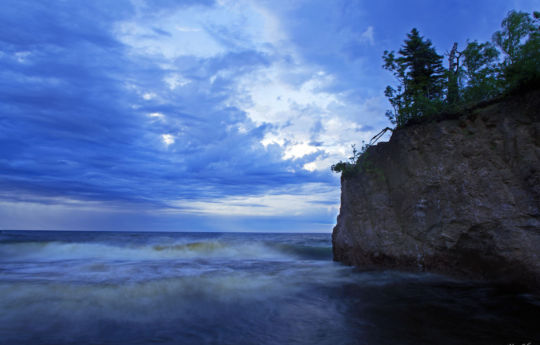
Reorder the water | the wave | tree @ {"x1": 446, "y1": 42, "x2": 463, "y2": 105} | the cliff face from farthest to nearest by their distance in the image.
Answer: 1. the wave
2. tree @ {"x1": 446, "y1": 42, "x2": 463, "y2": 105}
3. the cliff face
4. the water

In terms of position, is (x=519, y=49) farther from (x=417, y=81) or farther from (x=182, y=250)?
(x=182, y=250)

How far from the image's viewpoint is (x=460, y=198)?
9.62 metres

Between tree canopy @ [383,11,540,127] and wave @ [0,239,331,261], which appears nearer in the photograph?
tree canopy @ [383,11,540,127]

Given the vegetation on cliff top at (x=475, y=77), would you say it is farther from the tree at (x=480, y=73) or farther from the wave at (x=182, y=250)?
the wave at (x=182, y=250)

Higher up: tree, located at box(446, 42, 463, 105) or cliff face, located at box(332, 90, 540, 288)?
tree, located at box(446, 42, 463, 105)

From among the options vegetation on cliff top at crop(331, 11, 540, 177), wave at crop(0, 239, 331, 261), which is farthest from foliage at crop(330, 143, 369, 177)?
wave at crop(0, 239, 331, 261)

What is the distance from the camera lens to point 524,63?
895cm

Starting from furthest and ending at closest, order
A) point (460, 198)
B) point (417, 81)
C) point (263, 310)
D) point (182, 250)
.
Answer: point (182, 250) < point (417, 81) < point (460, 198) < point (263, 310)

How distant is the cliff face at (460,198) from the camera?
8391mm

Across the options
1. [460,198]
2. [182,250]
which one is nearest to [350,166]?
[460,198]

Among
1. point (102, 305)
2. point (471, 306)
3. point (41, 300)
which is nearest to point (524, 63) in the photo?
point (471, 306)

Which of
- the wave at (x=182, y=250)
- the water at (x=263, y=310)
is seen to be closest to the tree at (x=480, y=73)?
the water at (x=263, y=310)

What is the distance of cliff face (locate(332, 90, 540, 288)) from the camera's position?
8391 mm

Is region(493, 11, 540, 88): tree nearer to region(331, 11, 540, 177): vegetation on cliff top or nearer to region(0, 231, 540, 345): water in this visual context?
region(331, 11, 540, 177): vegetation on cliff top
